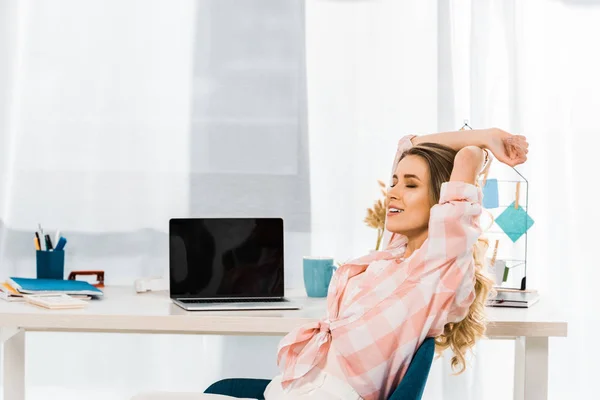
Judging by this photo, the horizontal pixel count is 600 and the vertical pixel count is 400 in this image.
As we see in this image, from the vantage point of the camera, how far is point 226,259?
6.81ft

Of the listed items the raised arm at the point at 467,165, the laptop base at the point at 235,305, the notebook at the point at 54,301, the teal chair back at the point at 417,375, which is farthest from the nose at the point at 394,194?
the notebook at the point at 54,301

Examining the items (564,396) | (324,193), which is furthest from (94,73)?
(564,396)

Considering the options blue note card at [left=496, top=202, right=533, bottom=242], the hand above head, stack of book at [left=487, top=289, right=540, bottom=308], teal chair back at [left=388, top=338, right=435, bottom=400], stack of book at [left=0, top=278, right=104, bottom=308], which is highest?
the hand above head

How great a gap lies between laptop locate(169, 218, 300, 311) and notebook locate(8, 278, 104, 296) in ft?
0.68

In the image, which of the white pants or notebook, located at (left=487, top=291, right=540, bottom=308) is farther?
notebook, located at (left=487, top=291, right=540, bottom=308)

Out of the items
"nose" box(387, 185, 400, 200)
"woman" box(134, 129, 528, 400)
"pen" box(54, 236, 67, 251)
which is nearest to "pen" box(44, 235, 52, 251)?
"pen" box(54, 236, 67, 251)

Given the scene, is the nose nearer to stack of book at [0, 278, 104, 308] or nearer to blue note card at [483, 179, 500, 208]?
blue note card at [483, 179, 500, 208]

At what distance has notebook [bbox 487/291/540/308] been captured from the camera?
194 centimetres

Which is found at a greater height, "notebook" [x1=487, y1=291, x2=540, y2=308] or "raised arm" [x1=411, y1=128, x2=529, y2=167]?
"raised arm" [x1=411, y1=128, x2=529, y2=167]

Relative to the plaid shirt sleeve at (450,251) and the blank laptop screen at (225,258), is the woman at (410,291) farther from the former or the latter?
the blank laptop screen at (225,258)

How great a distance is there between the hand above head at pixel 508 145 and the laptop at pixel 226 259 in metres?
0.69

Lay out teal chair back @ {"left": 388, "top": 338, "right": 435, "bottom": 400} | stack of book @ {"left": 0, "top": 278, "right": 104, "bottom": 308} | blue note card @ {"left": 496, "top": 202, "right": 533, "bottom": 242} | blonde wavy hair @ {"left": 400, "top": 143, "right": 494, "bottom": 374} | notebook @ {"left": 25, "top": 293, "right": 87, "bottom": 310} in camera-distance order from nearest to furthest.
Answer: teal chair back @ {"left": 388, "top": 338, "right": 435, "bottom": 400}
blonde wavy hair @ {"left": 400, "top": 143, "right": 494, "bottom": 374}
notebook @ {"left": 25, "top": 293, "right": 87, "bottom": 310}
stack of book @ {"left": 0, "top": 278, "right": 104, "bottom": 308}
blue note card @ {"left": 496, "top": 202, "right": 533, "bottom": 242}

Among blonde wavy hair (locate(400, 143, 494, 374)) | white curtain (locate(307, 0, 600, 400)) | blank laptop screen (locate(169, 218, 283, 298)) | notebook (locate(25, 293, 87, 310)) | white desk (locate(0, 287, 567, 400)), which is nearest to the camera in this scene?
blonde wavy hair (locate(400, 143, 494, 374))

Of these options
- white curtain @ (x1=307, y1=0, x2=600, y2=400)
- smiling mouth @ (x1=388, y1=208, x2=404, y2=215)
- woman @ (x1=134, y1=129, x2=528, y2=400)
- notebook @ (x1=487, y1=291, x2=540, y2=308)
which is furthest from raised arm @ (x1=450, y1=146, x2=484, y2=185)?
white curtain @ (x1=307, y1=0, x2=600, y2=400)
